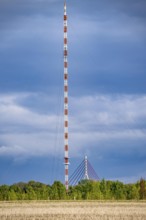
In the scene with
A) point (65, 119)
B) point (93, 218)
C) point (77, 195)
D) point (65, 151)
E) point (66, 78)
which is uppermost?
point (66, 78)

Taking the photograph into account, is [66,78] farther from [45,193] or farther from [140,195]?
[140,195]

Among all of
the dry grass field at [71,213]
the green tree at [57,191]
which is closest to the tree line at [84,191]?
the green tree at [57,191]

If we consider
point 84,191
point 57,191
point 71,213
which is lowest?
point 71,213

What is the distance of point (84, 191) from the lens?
291 ft

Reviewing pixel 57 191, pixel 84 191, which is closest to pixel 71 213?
pixel 57 191

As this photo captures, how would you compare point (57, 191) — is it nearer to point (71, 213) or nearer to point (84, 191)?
point (84, 191)

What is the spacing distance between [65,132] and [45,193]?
13542mm

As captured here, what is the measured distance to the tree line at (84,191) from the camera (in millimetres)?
82312

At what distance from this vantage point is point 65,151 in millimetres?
75438

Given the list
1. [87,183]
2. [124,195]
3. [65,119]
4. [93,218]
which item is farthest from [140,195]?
[93,218]

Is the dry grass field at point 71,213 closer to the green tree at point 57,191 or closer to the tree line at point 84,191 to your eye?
the tree line at point 84,191

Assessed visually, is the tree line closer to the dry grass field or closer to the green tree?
the green tree

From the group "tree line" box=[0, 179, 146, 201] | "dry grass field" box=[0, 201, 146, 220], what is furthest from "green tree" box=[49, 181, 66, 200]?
"dry grass field" box=[0, 201, 146, 220]

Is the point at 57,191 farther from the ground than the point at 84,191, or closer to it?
closer to it
